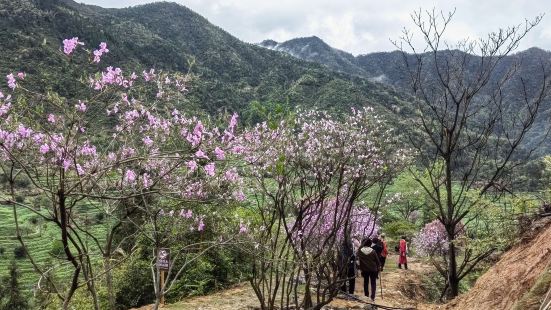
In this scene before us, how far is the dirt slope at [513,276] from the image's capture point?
5.94m

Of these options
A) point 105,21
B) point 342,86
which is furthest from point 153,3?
point 342,86

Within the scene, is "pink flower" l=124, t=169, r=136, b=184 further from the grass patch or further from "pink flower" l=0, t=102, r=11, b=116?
the grass patch

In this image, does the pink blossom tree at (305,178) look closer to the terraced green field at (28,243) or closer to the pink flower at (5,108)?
the pink flower at (5,108)

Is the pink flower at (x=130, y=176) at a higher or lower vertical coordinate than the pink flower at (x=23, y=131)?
lower

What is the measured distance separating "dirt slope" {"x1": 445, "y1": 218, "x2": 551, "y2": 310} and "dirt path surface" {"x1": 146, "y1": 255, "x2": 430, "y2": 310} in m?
4.46

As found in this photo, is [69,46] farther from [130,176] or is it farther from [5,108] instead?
[130,176]

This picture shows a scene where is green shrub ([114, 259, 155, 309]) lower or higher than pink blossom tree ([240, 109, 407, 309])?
lower

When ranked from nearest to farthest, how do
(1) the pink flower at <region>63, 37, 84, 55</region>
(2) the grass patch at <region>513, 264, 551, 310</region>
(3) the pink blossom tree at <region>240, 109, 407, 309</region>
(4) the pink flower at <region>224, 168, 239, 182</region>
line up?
(2) the grass patch at <region>513, 264, 551, 310</region> → (1) the pink flower at <region>63, 37, 84, 55</region> → (4) the pink flower at <region>224, 168, 239, 182</region> → (3) the pink blossom tree at <region>240, 109, 407, 309</region>

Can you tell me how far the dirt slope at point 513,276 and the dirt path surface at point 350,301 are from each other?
14.6 feet

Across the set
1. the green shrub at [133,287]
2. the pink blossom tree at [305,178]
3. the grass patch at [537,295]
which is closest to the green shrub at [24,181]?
the pink blossom tree at [305,178]

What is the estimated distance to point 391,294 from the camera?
1659 centimetres

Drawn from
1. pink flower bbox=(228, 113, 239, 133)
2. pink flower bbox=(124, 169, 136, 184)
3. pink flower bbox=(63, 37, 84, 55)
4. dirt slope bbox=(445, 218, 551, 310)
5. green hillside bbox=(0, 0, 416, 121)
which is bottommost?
dirt slope bbox=(445, 218, 551, 310)

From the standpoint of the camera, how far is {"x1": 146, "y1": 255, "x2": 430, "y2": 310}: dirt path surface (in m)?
12.7

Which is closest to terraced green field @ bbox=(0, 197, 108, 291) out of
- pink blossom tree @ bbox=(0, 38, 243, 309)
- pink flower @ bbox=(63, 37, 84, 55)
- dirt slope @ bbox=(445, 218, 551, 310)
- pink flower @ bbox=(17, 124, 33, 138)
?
pink blossom tree @ bbox=(0, 38, 243, 309)
